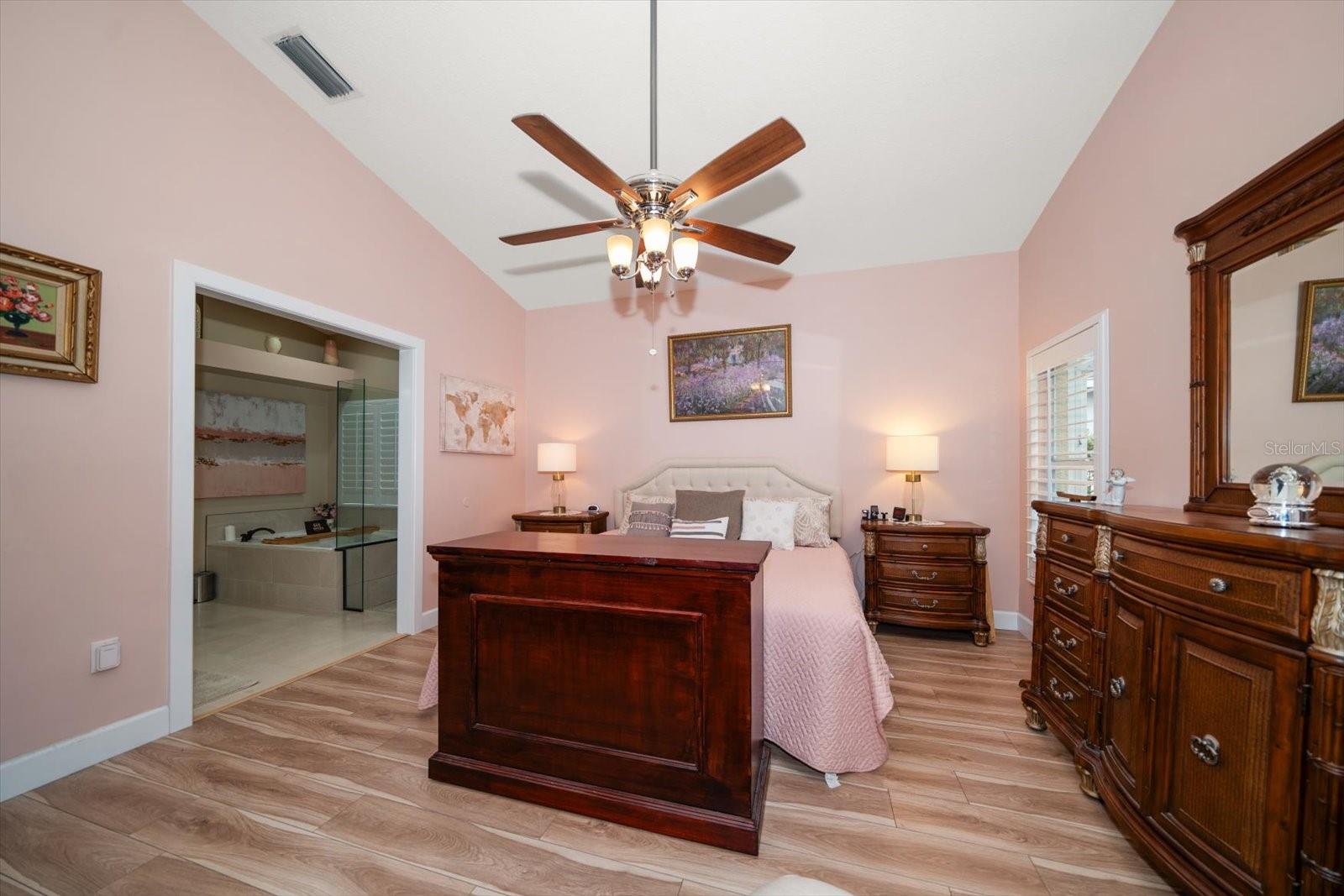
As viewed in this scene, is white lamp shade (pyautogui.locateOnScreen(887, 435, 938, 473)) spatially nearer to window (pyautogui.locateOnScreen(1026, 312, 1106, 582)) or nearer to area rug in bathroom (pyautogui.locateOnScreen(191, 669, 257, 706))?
Result: window (pyautogui.locateOnScreen(1026, 312, 1106, 582))

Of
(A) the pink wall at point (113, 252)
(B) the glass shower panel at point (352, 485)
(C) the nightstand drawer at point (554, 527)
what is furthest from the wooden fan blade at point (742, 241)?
(B) the glass shower panel at point (352, 485)

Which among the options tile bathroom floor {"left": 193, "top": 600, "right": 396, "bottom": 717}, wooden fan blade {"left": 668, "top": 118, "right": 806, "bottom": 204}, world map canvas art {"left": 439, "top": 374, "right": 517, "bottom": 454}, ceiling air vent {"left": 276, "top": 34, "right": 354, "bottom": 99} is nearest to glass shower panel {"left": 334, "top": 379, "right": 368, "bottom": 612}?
tile bathroom floor {"left": 193, "top": 600, "right": 396, "bottom": 717}

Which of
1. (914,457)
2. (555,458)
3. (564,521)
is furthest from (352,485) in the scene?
(914,457)

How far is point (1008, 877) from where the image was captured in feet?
5.05

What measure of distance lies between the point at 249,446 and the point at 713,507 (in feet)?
16.7

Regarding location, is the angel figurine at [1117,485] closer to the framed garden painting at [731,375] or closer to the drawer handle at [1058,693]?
the drawer handle at [1058,693]

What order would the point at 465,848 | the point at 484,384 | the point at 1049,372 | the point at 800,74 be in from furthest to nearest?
the point at 484,384 → the point at 1049,372 → the point at 800,74 → the point at 465,848

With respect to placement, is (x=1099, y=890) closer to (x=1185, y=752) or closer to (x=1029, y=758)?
(x=1185, y=752)

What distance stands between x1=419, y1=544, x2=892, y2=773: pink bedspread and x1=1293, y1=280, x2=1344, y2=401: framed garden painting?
1.60 metres

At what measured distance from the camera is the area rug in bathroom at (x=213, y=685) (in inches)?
107

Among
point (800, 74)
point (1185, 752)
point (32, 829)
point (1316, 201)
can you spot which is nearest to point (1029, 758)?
point (1185, 752)

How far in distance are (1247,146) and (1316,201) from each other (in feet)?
1.49

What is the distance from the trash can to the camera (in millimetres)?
4578

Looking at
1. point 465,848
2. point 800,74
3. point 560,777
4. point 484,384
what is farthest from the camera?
point 484,384
